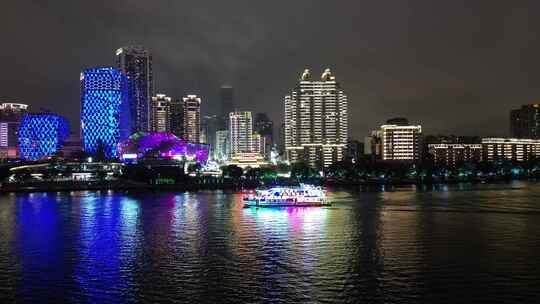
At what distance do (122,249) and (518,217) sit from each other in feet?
116

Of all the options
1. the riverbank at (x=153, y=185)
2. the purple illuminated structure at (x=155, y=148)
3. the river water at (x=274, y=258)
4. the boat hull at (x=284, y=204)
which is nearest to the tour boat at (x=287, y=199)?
the boat hull at (x=284, y=204)

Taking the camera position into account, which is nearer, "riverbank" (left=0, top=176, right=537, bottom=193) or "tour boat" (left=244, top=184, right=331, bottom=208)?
"tour boat" (left=244, top=184, right=331, bottom=208)

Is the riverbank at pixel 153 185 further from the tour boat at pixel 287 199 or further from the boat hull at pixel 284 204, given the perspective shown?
the boat hull at pixel 284 204

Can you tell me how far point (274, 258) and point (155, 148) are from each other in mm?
146747

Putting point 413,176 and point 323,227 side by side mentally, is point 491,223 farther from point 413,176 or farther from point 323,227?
point 413,176

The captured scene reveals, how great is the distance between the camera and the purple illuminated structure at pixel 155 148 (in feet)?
580

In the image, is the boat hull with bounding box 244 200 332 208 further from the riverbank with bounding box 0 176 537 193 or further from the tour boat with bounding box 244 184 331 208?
the riverbank with bounding box 0 176 537 193

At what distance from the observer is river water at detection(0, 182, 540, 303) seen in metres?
26.7

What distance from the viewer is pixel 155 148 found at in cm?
17738

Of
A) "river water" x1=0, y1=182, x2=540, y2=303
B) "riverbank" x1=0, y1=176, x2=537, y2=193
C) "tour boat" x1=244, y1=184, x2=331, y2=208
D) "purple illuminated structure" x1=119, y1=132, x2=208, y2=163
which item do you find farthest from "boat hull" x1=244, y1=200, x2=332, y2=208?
"purple illuminated structure" x1=119, y1=132, x2=208, y2=163

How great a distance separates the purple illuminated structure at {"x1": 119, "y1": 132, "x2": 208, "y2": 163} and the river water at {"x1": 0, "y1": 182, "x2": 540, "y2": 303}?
117537 millimetres

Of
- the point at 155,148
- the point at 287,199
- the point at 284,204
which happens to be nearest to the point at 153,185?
the point at 155,148

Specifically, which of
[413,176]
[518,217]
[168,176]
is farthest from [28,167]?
[518,217]

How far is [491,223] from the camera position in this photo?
167 feet
